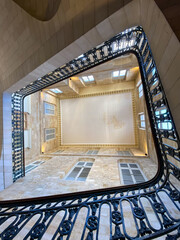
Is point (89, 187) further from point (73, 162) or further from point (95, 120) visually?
point (95, 120)

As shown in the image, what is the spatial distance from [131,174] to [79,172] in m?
2.30

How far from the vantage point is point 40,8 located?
1.55 meters

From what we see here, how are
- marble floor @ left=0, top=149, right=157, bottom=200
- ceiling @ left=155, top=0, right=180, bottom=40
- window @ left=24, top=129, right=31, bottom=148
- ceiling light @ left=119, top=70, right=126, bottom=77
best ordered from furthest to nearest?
ceiling light @ left=119, top=70, right=126, bottom=77
window @ left=24, top=129, right=31, bottom=148
marble floor @ left=0, top=149, right=157, bottom=200
ceiling @ left=155, top=0, right=180, bottom=40

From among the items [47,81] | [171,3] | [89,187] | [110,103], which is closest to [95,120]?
[110,103]

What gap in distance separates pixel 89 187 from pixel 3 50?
4.37 m

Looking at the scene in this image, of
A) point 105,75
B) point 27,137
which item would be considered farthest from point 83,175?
point 105,75

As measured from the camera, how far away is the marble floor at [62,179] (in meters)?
2.98

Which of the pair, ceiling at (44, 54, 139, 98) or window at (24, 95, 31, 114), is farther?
window at (24, 95, 31, 114)

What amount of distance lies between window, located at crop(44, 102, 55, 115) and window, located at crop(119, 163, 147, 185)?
642 centimetres

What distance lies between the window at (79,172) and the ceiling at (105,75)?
5063mm

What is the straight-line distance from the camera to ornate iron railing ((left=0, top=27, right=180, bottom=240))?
0.85 m

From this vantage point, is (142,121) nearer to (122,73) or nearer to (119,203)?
(122,73)

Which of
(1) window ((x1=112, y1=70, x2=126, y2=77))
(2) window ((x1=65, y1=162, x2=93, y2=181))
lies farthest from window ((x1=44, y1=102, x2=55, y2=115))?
(1) window ((x1=112, y1=70, x2=126, y2=77))

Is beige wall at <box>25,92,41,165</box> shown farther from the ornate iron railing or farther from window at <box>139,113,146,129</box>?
window at <box>139,113,146,129</box>
